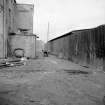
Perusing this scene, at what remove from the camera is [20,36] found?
16625 millimetres

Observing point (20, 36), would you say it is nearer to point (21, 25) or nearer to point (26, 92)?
point (21, 25)

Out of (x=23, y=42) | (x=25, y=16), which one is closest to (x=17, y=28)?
(x=25, y=16)

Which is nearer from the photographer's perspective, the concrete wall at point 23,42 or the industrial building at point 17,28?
the industrial building at point 17,28

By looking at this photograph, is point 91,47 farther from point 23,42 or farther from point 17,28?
point 17,28

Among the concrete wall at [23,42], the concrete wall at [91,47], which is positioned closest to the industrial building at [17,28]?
the concrete wall at [23,42]

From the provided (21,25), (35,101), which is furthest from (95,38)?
(21,25)

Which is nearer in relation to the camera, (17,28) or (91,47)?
(91,47)

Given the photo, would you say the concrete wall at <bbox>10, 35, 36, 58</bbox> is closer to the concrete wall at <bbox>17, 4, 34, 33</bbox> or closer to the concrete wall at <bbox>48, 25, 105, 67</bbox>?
the concrete wall at <bbox>48, 25, 105, 67</bbox>

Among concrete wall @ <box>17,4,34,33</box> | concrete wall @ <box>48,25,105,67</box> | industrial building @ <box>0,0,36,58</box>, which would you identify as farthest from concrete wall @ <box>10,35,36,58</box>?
concrete wall @ <box>17,4,34,33</box>

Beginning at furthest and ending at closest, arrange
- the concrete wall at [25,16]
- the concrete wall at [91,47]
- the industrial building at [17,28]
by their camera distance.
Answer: the concrete wall at [25,16] < the industrial building at [17,28] < the concrete wall at [91,47]

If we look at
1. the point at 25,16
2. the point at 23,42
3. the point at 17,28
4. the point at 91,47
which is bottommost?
the point at 91,47

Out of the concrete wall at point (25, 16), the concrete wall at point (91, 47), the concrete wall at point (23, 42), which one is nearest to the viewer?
the concrete wall at point (91, 47)

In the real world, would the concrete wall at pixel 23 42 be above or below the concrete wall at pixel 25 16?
below

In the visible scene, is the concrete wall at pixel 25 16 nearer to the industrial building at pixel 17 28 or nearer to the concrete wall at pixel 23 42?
the industrial building at pixel 17 28
